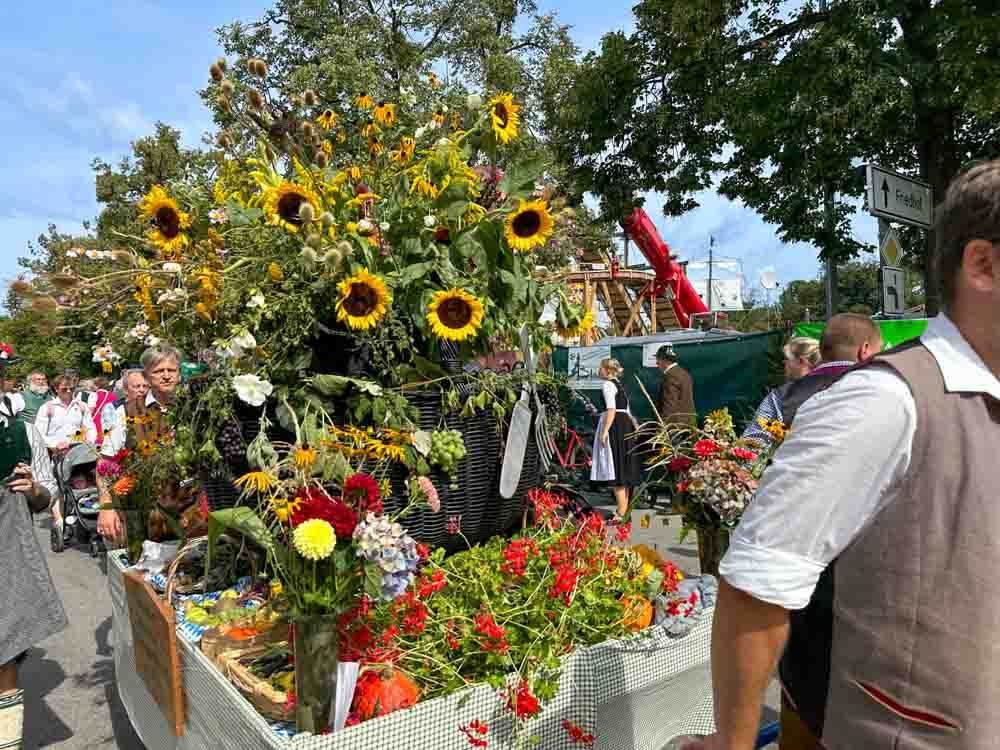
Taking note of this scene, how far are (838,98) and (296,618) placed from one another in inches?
328

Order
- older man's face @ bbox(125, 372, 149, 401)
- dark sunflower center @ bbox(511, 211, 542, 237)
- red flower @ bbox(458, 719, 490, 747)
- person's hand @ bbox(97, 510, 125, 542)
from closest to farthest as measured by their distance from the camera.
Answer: red flower @ bbox(458, 719, 490, 747), dark sunflower center @ bbox(511, 211, 542, 237), person's hand @ bbox(97, 510, 125, 542), older man's face @ bbox(125, 372, 149, 401)

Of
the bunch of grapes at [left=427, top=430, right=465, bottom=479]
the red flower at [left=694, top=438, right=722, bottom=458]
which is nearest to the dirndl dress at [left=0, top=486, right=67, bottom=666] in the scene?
the bunch of grapes at [left=427, top=430, right=465, bottom=479]

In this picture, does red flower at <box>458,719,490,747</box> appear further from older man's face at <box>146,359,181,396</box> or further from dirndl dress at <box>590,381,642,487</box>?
dirndl dress at <box>590,381,642,487</box>

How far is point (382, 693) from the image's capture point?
4.66ft

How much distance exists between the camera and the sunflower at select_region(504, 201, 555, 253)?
5.62ft

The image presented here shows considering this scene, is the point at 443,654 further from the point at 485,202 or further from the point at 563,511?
the point at 485,202

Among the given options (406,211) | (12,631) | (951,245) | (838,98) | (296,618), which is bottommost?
(12,631)

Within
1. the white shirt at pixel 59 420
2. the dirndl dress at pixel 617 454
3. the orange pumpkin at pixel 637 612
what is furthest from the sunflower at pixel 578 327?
the white shirt at pixel 59 420

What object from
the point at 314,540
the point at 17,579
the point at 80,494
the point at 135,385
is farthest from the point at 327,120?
the point at 80,494

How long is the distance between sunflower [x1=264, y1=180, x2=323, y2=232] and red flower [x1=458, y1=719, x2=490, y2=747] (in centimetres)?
114

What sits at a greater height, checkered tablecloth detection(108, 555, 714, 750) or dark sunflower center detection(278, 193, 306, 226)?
dark sunflower center detection(278, 193, 306, 226)

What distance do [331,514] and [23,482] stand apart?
2165mm

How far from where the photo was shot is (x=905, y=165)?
8.72 meters

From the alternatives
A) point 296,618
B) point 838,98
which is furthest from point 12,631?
point 838,98
